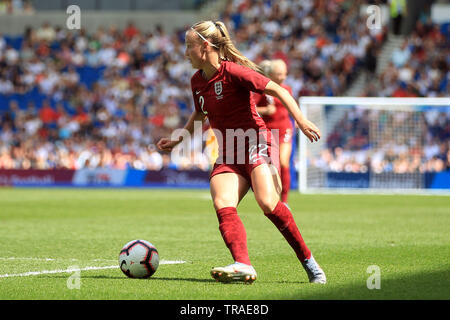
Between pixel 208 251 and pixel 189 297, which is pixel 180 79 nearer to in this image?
pixel 208 251

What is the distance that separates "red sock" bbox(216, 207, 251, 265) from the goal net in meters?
Result: 16.7

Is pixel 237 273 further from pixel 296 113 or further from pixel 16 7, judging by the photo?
pixel 16 7

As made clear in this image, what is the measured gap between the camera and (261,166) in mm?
6590

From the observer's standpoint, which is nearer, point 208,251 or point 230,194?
point 230,194

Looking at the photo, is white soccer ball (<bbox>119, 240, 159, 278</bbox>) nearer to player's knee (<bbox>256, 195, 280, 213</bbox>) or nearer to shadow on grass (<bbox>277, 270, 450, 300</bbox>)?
player's knee (<bbox>256, 195, 280, 213</bbox>)

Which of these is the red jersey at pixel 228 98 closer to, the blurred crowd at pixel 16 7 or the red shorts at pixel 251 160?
the red shorts at pixel 251 160

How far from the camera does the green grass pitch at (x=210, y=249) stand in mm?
6066

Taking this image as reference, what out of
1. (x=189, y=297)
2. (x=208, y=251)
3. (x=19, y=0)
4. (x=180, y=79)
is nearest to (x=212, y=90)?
(x=189, y=297)

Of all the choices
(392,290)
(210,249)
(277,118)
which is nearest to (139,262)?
(392,290)

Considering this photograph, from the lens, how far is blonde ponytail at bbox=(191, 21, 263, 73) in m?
6.55

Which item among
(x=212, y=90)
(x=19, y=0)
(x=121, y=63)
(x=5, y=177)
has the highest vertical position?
(x=19, y=0)

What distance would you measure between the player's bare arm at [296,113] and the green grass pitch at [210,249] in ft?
3.75

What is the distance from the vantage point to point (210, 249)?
9.25m
